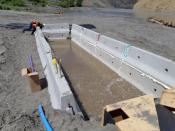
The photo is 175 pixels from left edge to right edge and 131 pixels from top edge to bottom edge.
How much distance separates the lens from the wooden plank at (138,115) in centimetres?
379

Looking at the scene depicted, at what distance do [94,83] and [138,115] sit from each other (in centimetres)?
373

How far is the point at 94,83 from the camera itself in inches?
307

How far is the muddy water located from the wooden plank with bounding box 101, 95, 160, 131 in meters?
1.52

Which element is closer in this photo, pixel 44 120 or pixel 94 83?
pixel 44 120

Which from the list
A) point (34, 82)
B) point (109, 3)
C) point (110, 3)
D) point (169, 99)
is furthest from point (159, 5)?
point (169, 99)

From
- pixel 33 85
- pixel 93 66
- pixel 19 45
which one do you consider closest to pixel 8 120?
pixel 33 85

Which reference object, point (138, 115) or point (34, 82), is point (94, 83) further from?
point (138, 115)

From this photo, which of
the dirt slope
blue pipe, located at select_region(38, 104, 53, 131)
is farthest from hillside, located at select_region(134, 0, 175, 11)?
blue pipe, located at select_region(38, 104, 53, 131)

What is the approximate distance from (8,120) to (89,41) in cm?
736

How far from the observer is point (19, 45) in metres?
13.0

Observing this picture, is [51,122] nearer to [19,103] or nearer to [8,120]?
[8,120]

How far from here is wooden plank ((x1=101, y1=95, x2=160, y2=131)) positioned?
379cm

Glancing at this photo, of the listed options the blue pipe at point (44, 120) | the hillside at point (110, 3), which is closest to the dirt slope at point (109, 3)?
the hillside at point (110, 3)

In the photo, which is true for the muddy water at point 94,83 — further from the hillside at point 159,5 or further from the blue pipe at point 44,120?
the hillside at point 159,5
